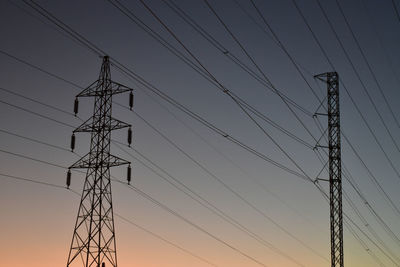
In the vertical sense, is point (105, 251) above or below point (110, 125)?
below

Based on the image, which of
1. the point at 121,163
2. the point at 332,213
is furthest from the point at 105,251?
the point at 332,213

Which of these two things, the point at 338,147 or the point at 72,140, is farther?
the point at 338,147

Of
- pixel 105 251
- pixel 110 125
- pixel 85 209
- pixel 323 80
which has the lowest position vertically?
pixel 105 251

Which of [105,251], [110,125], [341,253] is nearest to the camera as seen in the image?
[105,251]

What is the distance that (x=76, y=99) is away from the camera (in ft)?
107

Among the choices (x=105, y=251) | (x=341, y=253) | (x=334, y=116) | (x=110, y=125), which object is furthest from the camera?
(x=334, y=116)

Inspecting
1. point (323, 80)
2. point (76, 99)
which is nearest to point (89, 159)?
point (76, 99)

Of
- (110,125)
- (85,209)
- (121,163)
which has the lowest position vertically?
(85,209)

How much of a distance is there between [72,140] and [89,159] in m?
1.56

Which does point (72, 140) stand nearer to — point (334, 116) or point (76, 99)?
point (76, 99)

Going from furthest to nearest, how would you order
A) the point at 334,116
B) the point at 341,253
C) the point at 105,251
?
the point at 334,116, the point at 341,253, the point at 105,251

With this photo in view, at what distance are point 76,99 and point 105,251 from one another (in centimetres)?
881

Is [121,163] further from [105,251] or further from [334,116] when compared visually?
[334,116]

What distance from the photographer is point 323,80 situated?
44406 mm
